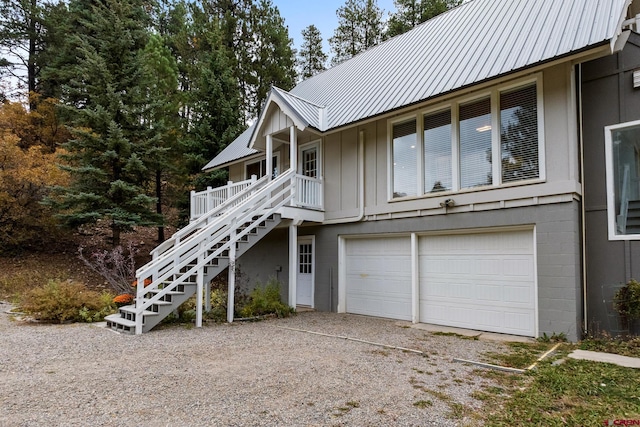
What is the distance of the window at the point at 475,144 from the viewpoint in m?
7.61

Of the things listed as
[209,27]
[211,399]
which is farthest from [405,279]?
[209,27]

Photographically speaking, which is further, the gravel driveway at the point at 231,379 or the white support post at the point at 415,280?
the white support post at the point at 415,280

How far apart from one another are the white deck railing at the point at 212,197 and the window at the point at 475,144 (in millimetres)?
6409

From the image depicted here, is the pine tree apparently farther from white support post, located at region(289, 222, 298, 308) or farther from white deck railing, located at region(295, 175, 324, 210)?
white support post, located at region(289, 222, 298, 308)

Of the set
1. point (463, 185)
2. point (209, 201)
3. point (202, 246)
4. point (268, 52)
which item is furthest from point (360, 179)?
point (268, 52)

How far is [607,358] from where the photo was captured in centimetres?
539

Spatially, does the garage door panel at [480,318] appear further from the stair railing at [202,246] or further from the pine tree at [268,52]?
the pine tree at [268,52]

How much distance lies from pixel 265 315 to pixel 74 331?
3778 mm

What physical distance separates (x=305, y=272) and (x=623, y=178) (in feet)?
25.7

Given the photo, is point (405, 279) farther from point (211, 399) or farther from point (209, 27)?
point (209, 27)

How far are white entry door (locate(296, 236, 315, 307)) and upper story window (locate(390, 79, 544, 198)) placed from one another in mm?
3480

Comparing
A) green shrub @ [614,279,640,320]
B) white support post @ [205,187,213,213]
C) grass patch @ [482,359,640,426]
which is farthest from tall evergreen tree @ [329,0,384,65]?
grass patch @ [482,359,640,426]

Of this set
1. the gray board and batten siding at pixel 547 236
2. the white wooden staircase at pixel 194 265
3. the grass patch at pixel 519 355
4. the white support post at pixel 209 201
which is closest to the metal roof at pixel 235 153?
the white support post at pixel 209 201

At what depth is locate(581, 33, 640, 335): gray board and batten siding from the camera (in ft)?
21.0
